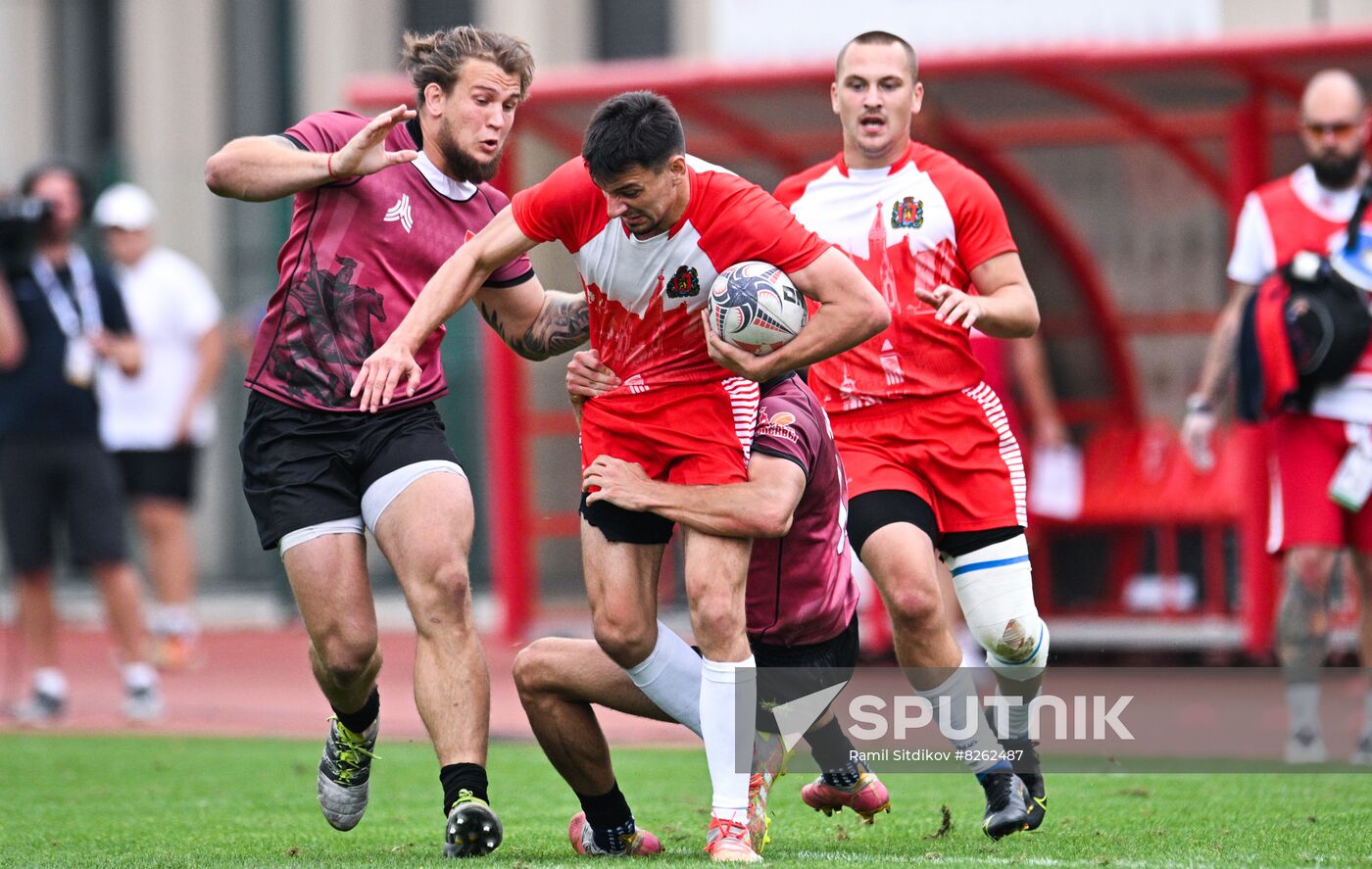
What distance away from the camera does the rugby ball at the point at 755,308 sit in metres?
5.30

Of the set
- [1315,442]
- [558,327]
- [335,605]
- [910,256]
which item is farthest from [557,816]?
[1315,442]

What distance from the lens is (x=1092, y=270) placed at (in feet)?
41.8

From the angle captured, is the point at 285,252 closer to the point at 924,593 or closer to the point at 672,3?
the point at 924,593

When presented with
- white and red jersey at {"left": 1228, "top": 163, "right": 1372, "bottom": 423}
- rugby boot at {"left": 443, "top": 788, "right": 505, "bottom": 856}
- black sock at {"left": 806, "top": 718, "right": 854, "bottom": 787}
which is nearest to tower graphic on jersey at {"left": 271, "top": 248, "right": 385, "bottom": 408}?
rugby boot at {"left": 443, "top": 788, "right": 505, "bottom": 856}

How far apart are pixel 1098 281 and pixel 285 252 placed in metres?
7.77

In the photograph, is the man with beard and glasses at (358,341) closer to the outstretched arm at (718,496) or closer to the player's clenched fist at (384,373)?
the player's clenched fist at (384,373)

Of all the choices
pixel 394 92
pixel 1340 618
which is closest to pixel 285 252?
pixel 394 92

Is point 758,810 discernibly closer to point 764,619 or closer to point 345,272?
point 764,619

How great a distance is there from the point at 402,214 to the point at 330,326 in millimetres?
407

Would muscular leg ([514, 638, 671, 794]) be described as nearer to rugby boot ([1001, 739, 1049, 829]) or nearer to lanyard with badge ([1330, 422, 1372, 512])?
rugby boot ([1001, 739, 1049, 829])

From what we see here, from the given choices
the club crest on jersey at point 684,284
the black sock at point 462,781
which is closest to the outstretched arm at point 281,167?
the club crest on jersey at point 684,284

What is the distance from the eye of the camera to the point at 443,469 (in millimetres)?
5910

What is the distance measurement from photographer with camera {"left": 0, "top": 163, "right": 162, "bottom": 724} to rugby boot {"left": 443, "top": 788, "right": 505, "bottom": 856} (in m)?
5.04

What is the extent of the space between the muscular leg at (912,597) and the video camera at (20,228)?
19.1 feet
